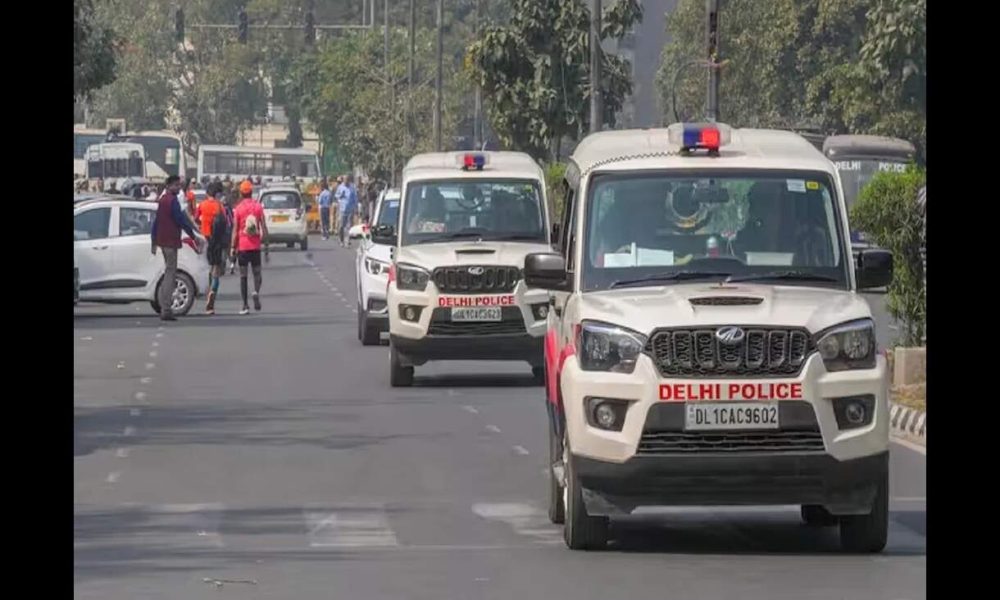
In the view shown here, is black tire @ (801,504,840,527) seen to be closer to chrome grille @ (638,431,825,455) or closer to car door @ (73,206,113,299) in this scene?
chrome grille @ (638,431,825,455)

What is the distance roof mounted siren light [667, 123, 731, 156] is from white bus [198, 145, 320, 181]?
95.7 metres

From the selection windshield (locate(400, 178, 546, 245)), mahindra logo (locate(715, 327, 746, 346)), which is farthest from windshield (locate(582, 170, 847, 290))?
windshield (locate(400, 178, 546, 245))

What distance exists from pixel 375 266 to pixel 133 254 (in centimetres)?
794

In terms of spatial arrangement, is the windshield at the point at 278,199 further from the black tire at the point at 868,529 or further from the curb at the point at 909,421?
the black tire at the point at 868,529

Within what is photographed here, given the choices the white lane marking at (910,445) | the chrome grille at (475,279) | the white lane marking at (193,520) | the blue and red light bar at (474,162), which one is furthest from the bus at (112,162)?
the white lane marking at (193,520)

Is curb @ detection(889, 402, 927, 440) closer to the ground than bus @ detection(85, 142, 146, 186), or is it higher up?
closer to the ground

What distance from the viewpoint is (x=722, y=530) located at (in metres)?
13.5

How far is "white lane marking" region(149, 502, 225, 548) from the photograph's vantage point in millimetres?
13242

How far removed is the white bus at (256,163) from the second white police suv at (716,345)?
96.0 m

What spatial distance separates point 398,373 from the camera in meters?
23.9

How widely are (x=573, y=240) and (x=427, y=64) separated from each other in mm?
99399

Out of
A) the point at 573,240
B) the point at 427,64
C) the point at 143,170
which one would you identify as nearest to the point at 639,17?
the point at 573,240

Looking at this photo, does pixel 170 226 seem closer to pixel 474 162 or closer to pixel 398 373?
pixel 474 162
